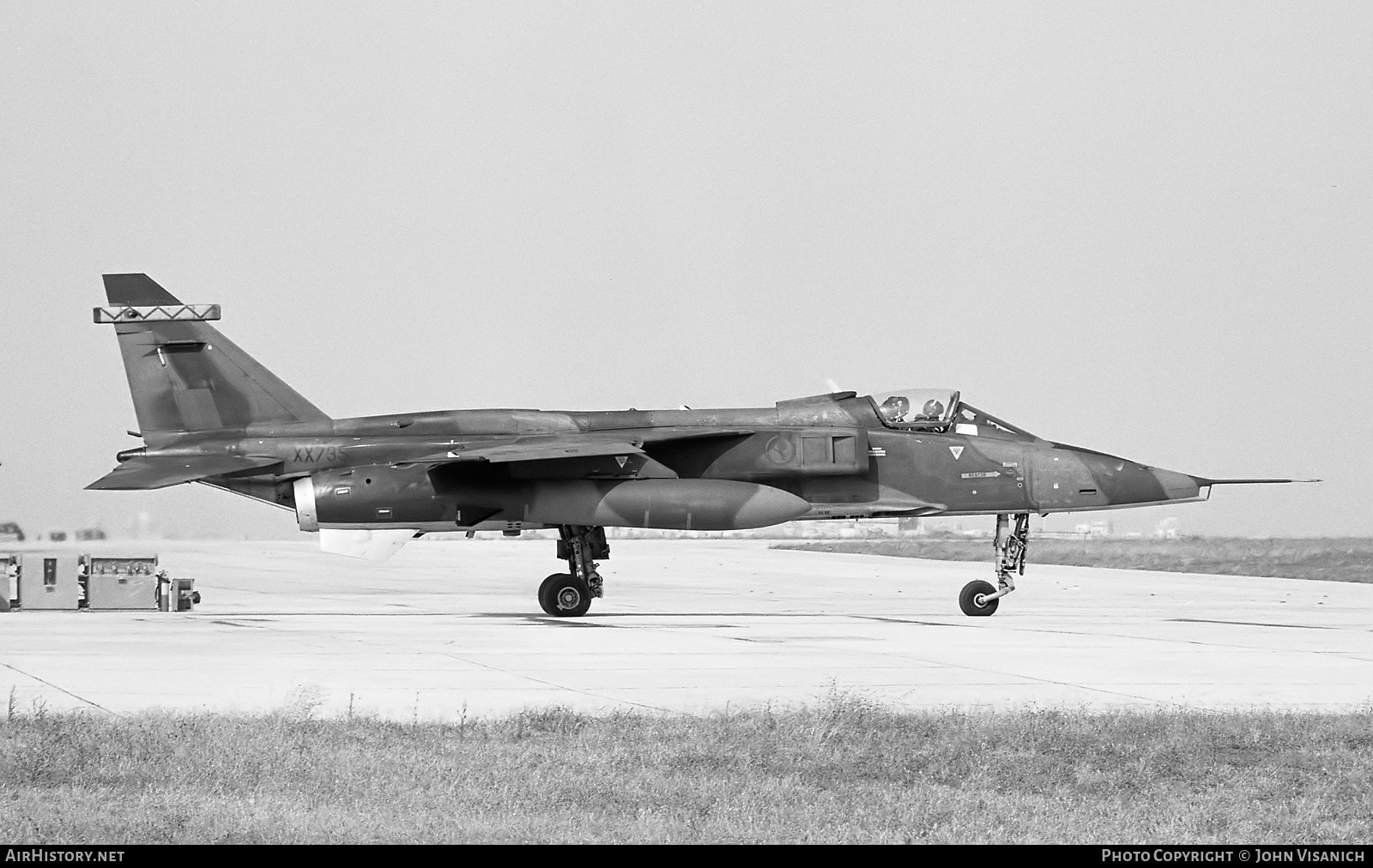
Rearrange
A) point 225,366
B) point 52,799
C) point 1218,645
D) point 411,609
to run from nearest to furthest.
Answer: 1. point 52,799
2. point 1218,645
3. point 225,366
4. point 411,609

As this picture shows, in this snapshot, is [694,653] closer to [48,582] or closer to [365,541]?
[365,541]

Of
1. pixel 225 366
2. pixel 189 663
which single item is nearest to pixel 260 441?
pixel 225 366

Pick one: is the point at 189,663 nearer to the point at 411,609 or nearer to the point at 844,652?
the point at 844,652

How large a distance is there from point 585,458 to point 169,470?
5294 mm

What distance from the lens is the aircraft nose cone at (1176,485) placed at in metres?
21.3

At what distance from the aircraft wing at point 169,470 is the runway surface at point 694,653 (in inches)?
68.1

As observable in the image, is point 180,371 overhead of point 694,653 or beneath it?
overhead

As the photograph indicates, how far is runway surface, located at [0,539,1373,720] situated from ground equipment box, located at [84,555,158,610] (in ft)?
3.65

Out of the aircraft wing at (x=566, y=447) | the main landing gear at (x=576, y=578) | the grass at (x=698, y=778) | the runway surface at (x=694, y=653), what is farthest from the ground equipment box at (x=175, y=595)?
the grass at (x=698, y=778)

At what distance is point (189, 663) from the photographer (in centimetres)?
1252

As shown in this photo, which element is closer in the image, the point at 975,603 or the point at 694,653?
the point at 694,653

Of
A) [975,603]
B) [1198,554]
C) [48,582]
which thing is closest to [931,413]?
[975,603]

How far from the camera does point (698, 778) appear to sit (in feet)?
24.3

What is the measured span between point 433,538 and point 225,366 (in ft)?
189
